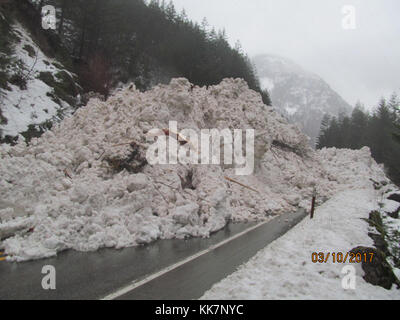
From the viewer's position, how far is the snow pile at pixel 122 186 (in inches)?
258

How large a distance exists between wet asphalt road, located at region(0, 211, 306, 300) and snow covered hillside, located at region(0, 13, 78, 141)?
8.84 m

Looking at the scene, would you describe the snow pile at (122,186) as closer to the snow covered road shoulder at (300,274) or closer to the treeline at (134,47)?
the snow covered road shoulder at (300,274)

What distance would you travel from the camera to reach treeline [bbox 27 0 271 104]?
25.7 meters

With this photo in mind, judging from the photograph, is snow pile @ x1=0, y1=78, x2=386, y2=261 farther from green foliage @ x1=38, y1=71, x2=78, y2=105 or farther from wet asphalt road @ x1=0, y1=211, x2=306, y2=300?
green foliage @ x1=38, y1=71, x2=78, y2=105

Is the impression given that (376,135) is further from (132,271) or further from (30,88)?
(132,271)

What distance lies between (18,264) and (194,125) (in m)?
10.2

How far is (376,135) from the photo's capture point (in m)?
46.0

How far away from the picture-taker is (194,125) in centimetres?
1412

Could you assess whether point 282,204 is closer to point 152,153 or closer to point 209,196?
point 209,196
